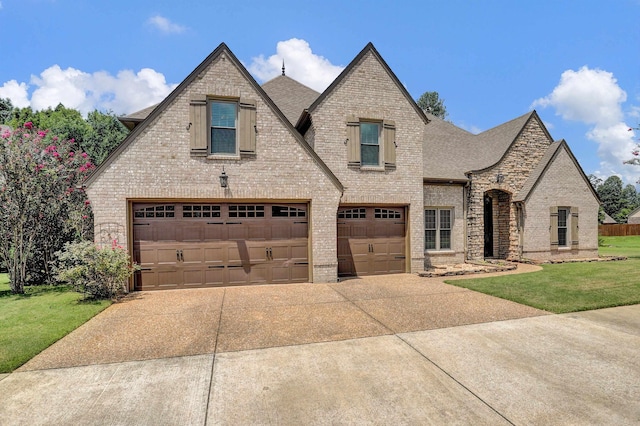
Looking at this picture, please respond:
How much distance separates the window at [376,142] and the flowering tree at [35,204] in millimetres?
9216

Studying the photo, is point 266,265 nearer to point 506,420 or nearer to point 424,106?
point 506,420

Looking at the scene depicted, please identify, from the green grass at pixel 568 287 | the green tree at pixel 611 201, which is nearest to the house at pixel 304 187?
the green grass at pixel 568 287

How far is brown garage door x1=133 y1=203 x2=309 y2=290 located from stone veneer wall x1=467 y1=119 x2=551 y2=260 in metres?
8.34

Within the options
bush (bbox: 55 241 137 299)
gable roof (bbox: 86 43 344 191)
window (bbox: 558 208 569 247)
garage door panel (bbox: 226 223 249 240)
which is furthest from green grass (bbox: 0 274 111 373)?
window (bbox: 558 208 569 247)

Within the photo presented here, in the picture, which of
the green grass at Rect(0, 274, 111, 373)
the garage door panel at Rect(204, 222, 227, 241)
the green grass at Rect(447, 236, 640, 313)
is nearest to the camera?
the green grass at Rect(0, 274, 111, 373)

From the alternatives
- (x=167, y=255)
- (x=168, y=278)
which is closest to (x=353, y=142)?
(x=167, y=255)

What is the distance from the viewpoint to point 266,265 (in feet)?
34.1

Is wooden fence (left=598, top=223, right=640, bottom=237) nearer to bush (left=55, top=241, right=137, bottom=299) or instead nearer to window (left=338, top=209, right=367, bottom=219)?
window (left=338, top=209, right=367, bottom=219)

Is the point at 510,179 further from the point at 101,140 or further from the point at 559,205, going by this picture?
the point at 101,140

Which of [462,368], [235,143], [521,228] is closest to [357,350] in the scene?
[462,368]

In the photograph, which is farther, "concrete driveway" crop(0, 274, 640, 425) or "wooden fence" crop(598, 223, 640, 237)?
"wooden fence" crop(598, 223, 640, 237)

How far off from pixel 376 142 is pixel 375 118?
2.81 feet

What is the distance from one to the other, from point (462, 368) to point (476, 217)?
11685mm

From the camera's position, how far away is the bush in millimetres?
8195
